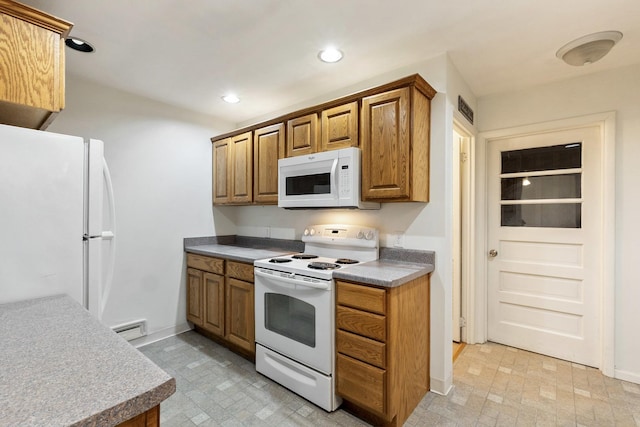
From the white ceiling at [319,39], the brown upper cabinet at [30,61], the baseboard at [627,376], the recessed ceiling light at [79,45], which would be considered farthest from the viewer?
the baseboard at [627,376]

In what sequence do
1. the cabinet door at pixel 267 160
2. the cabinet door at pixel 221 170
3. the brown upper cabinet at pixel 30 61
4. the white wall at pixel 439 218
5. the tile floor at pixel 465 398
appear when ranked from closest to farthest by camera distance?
the brown upper cabinet at pixel 30 61 < the tile floor at pixel 465 398 < the white wall at pixel 439 218 < the cabinet door at pixel 267 160 < the cabinet door at pixel 221 170

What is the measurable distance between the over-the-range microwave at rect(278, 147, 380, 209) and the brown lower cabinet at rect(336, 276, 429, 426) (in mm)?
663

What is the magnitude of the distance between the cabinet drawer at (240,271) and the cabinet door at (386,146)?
1.14 m

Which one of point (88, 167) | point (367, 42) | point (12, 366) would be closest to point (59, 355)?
point (12, 366)

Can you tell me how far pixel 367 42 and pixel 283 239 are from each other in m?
2.00

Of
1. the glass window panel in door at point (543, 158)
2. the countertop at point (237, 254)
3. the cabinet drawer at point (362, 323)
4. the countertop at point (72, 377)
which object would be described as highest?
the glass window panel in door at point (543, 158)

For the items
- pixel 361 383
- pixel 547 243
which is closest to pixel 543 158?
pixel 547 243

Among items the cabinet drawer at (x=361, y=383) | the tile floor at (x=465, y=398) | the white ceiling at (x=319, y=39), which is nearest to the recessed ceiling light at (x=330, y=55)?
the white ceiling at (x=319, y=39)

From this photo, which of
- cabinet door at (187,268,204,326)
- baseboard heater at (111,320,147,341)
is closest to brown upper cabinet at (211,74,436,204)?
cabinet door at (187,268,204,326)

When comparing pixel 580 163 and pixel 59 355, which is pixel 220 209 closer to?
pixel 59 355

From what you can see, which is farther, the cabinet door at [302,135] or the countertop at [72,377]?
the cabinet door at [302,135]

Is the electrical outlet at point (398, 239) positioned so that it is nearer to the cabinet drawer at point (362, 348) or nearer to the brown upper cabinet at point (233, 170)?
the cabinet drawer at point (362, 348)

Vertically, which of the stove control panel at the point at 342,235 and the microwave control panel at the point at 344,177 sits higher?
the microwave control panel at the point at 344,177

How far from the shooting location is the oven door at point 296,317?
6.40 feet
